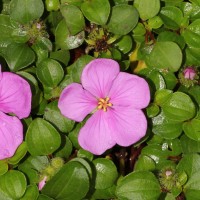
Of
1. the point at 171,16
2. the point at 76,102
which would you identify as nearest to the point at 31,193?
the point at 76,102

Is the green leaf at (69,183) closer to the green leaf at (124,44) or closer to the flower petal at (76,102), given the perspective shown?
the flower petal at (76,102)

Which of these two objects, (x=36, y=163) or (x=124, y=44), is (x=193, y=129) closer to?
(x=124, y=44)

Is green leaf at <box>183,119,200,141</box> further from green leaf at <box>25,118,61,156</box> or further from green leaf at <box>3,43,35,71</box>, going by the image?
green leaf at <box>3,43,35,71</box>

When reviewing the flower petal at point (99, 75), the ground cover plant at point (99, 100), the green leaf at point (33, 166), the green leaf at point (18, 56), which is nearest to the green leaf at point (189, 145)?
the ground cover plant at point (99, 100)

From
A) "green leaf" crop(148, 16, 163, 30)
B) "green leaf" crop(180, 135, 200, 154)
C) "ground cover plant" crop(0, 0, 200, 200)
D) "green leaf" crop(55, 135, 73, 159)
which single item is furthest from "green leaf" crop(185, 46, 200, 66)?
"green leaf" crop(55, 135, 73, 159)

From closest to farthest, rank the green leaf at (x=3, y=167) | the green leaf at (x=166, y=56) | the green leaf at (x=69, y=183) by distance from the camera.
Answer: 1. the green leaf at (x=69, y=183)
2. the green leaf at (x=3, y=167)
3. the green leaf at (x=166, y=56)

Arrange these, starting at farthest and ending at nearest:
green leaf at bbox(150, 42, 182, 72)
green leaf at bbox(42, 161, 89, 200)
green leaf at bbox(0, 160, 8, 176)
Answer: green leaf at bbox(150, 42, 182, 72) < green leaf at bbox(0, 160, 8, 176) < green leaf at bbox(42, 161, 89, 200)

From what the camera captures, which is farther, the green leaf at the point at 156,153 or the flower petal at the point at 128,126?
the green leaf at the point at 156,153

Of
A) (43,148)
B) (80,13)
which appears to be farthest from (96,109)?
(80,13)
